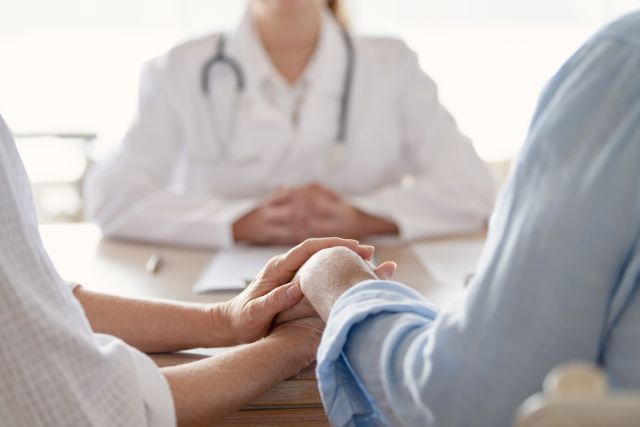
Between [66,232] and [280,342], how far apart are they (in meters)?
1.03

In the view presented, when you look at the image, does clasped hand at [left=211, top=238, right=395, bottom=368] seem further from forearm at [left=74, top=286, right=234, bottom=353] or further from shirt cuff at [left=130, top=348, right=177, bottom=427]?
shirt cuff at [left=130, top=348, right=177, bottom=427]

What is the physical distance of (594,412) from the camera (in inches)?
20.7

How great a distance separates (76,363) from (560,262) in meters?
0.44

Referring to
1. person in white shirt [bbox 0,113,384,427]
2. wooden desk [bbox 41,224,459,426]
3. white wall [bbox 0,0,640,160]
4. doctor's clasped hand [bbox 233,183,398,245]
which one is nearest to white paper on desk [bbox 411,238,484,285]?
wooden desk [bbox 41,224,459,426]

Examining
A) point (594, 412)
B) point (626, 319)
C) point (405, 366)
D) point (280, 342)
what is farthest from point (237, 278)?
point (594, 412)

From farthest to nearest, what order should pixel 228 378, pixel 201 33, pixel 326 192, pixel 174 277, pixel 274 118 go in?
pixel 201 33
pixel 274 118
pixel 326 192
pixel 174 277
pixel 228 378

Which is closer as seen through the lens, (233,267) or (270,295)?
(270,295)

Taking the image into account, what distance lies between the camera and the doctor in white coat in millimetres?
2219

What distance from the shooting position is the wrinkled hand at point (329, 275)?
1.08 meters

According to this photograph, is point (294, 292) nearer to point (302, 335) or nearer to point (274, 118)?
point (302, 335)

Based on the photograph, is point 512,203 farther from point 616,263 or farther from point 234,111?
point 234,111

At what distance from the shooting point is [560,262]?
0.80 meters

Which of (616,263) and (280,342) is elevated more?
(616,263)

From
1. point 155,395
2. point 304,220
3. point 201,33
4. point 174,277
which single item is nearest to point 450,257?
point 304,220
